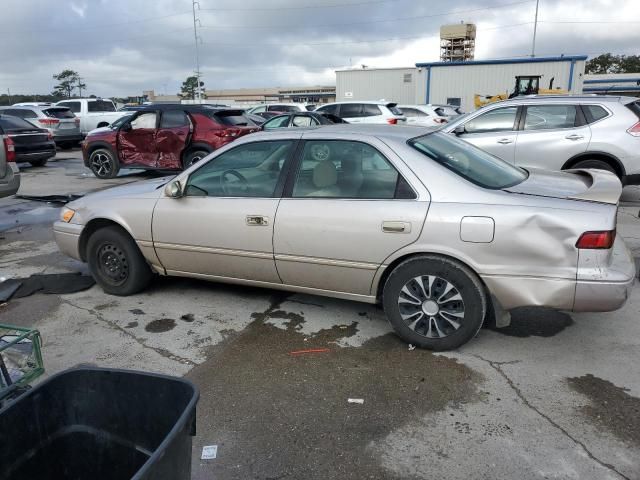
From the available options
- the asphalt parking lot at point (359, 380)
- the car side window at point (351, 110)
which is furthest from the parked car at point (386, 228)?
the car side window at point (351, 110)

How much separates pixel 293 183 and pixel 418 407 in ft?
6.35

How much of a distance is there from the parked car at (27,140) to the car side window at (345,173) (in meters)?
12.1

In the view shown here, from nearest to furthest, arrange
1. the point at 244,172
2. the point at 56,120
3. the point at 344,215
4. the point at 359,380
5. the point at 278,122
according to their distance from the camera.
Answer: the point at 359,380
the point at 344,215
the point at 244,172
the point at 278,122
the point at 56,120

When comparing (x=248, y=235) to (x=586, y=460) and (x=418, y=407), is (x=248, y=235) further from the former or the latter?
(x=586, y=460)

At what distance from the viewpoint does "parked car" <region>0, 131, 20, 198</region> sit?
7520 mm

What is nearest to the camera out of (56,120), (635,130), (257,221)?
(257,221)

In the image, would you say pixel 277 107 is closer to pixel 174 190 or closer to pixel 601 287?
pixel 174 190

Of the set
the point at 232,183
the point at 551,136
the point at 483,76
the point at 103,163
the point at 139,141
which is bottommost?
Result: the point at 103,163

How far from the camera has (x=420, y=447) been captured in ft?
9.09

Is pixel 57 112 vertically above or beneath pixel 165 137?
above

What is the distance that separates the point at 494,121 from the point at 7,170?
24.9ft

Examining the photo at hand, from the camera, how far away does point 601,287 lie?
3285mm

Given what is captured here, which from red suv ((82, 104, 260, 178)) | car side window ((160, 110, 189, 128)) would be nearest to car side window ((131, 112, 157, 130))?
red suv ((82, 104, 260, 178))

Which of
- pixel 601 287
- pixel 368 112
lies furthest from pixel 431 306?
pixel 368 112
